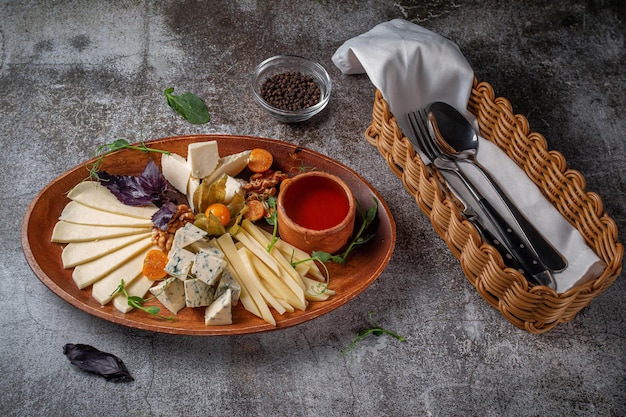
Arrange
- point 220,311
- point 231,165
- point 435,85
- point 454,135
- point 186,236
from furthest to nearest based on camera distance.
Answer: point 435,85 → point 454,135 → point 231,165 → point 186,236 → point 220,311

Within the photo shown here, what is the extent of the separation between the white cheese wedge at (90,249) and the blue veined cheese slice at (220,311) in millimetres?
371

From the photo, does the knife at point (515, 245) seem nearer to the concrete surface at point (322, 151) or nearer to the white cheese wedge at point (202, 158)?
the concrete surface at point (322, 151)

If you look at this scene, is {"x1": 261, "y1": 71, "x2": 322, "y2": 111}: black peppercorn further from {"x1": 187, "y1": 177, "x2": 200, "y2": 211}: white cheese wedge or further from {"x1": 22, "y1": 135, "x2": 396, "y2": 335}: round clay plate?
{"x1": 187, "y1": 177, "x2": 200, "y2": 211}: white cheese wedge

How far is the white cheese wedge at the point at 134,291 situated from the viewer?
2004 mm

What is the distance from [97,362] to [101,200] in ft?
1.77

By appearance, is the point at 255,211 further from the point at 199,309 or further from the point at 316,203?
the point at 199,309

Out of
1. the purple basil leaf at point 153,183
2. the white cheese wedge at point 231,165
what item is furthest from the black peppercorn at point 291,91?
the purple basil leaf at point 153,183

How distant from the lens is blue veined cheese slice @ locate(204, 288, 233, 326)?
195 cm

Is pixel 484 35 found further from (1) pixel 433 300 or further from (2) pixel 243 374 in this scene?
(2) pixel 243 374

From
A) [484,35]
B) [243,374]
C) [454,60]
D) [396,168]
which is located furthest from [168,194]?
[484,35]

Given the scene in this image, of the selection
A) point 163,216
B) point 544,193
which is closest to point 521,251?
point 544,193

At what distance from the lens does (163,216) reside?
214 centimetres

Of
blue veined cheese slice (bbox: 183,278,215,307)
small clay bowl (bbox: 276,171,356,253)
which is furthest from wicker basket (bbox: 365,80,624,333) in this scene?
blue veined cheese slice (bbox: 183,278,215,307)

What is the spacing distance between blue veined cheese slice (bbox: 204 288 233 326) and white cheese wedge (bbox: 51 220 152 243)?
39 cm
